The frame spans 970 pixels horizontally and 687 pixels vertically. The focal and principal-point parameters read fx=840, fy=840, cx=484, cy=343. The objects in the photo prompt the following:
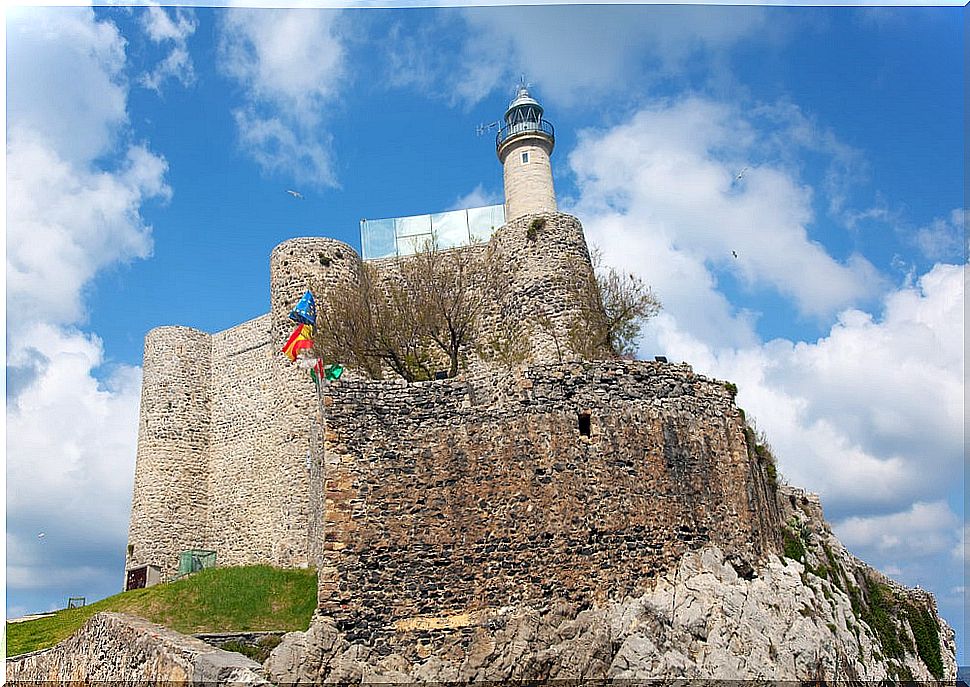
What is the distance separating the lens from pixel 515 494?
14.6 metres

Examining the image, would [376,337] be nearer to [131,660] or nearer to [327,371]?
[327,371]

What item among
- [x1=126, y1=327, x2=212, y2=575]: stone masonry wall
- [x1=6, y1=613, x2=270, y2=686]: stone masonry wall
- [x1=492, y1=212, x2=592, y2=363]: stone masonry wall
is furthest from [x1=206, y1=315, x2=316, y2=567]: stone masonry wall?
[x1=6, y1=613, x2=270, y2=686]: stone masonry wall

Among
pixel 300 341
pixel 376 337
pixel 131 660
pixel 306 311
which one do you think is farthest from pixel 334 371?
pixel 131 660

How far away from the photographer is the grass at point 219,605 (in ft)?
59.2

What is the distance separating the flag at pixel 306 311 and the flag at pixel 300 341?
0.16 meters

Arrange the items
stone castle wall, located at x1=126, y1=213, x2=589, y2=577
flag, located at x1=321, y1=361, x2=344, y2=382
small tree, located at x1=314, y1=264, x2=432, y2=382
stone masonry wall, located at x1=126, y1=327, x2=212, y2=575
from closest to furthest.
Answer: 1. flag, located at x1=321, y1=361, x2=344, y2=382
2. small tree, located at x1=314, y1=264, x2=432, y2=382
3. stone castle wall, located at x1=126, y1=213, x2=589, y2=577
4. stone masonry wall, located at x1=126, y1=327, x2=212, y2=575

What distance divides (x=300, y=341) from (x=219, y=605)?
6.58m

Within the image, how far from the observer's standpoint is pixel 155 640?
1358 cm

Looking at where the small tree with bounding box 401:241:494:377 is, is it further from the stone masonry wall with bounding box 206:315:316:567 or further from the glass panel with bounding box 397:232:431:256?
the stone masonry wall with bounding box 206:315:316:567

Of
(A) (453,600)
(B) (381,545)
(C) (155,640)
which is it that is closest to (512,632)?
(A) (453,600)

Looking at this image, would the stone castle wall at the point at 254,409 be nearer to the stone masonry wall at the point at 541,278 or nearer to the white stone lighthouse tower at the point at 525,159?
the stone masonry wall at the point at 541,278

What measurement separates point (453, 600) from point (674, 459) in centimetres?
487

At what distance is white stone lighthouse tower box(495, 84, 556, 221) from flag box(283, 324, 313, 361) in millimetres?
8518

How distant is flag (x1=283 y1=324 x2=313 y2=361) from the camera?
2122 cm
